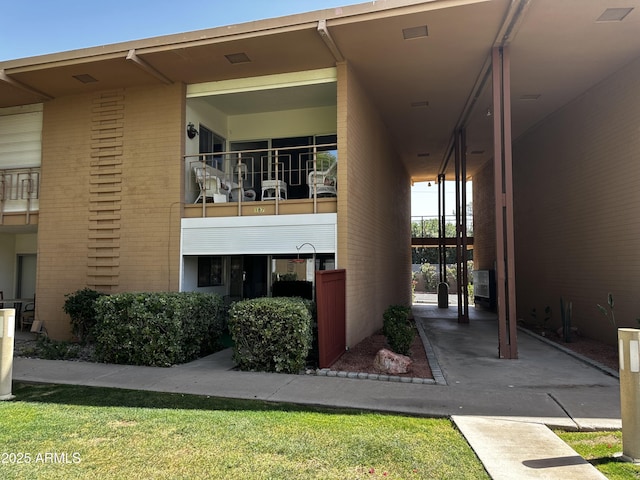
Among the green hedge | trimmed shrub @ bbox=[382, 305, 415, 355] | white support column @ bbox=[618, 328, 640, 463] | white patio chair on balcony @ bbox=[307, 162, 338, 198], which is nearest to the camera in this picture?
white support column @ bbox=[618, 328, 640, 463]

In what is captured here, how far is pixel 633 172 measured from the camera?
8.28m

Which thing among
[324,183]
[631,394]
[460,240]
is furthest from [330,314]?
[460,240]

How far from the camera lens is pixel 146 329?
6980 millimetres

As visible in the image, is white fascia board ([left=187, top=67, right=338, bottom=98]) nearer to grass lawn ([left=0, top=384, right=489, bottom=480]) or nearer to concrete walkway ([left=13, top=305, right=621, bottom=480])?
concrete walkway ([left=13, top=305, right=621, bottom=480])

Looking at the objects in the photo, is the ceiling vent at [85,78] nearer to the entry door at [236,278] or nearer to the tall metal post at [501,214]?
the entry door at [236,278]

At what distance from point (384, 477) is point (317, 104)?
864 centimetres

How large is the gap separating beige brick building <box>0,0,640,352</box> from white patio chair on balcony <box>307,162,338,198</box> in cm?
6

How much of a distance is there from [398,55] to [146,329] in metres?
6.61

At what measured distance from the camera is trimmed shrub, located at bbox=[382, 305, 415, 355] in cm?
757

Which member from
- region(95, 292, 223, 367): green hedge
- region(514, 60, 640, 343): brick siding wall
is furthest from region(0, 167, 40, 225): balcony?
region(514, 60, 640, 343): brick siding wall

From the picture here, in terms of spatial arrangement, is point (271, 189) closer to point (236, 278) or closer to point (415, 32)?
point (236, 278)

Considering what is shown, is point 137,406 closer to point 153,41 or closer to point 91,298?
point 91,298

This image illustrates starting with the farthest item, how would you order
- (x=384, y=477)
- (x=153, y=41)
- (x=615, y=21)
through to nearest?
(x=153, y=41) < (x=615, y=21) < (x=384, y=477)

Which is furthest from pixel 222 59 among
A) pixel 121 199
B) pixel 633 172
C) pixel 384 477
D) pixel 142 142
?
pixel 633 172
